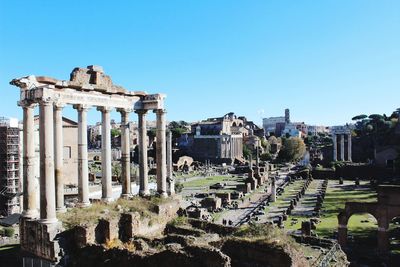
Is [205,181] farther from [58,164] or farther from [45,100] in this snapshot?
[45,100]

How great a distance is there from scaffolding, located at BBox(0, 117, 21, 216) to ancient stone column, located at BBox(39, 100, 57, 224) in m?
21.0

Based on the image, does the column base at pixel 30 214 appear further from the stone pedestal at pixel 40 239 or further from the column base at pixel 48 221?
the column base at pixel 48 221

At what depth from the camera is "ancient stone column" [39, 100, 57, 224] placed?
44.7 ft

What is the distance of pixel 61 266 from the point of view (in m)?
13.0

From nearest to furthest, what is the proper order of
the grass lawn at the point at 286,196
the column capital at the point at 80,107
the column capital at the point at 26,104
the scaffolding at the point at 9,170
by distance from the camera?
the column capital at the point at 26,104, the column capital at the point at 80,107, the scaffolding at the point at 9,170, the grass lawn at the point at 286,196

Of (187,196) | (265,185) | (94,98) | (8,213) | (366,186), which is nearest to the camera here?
(94,98)

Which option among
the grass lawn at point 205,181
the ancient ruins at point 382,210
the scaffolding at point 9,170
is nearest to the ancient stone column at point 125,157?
the ancient ruins at point 382,210

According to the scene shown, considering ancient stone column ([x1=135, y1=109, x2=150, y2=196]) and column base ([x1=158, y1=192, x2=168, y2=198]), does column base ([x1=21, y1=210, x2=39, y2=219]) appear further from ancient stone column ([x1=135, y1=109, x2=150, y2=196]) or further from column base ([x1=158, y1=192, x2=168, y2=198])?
column base ([x1=158, y1=192, x2=168, y2=198])

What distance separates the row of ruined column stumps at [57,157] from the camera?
540 inches

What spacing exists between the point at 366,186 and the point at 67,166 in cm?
3544

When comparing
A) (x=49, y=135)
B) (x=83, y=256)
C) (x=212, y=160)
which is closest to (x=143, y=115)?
(x=49, y=135)

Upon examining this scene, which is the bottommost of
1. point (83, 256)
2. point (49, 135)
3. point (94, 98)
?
point (83, 256)

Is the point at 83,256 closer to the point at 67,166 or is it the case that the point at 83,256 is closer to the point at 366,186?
the point at 67,166

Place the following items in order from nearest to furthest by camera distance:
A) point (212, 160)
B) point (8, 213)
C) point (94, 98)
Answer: point (94, 98)
point (8, 213)
point (212, 160)
